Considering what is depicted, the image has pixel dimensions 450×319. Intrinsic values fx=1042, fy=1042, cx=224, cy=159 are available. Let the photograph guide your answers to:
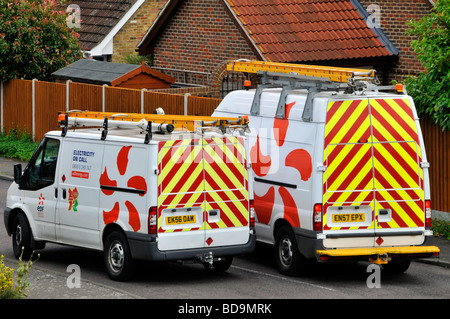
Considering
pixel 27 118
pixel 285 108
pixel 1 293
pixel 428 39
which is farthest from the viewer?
pixel 27 118

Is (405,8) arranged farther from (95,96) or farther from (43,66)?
(43,66)

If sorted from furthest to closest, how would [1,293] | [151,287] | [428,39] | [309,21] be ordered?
[309,21] < [428,39] < [151,287] < [1,293]

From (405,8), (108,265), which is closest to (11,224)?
(108,265)

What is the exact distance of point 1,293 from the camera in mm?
11492

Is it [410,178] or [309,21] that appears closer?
[410,178]

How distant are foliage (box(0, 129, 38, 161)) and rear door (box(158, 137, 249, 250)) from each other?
1405 centimetres

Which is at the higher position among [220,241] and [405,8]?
[405,8]

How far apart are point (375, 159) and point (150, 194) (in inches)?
120

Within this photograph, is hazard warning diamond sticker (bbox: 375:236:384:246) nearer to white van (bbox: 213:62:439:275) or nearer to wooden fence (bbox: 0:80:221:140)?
white van (bbox: 213:62:439:275)

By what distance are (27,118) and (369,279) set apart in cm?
1680

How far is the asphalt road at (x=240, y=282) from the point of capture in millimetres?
13125

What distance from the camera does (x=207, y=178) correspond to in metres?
13.8

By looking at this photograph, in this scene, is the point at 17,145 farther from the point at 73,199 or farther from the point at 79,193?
the point at 79,193

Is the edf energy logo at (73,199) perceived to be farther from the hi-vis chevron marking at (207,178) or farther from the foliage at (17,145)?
the foliage at (17,145)
